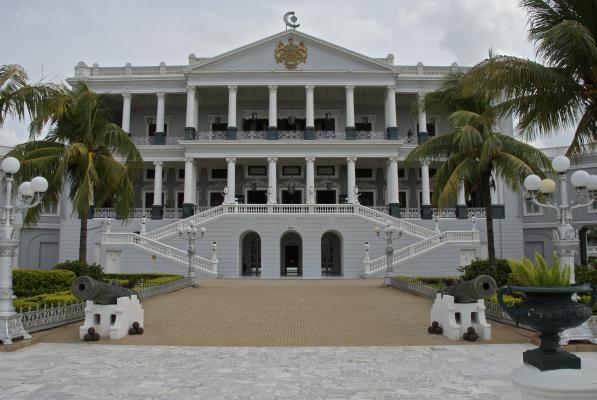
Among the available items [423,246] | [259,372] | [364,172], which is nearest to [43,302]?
[259,372]

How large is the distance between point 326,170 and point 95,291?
30.6 meters

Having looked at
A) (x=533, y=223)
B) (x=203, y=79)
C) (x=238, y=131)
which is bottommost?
(x=533, y=223)

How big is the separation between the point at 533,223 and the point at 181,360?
3420 centimetres

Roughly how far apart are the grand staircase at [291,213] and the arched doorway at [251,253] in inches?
125

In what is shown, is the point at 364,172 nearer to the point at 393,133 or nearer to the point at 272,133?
the point at 393,133

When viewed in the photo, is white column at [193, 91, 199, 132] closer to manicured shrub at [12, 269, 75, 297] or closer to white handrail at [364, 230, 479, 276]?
white handrail at [364, 230, 479, 276]

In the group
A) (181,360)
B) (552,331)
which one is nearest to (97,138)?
(181,360)

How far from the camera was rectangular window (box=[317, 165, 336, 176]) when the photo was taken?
130ft

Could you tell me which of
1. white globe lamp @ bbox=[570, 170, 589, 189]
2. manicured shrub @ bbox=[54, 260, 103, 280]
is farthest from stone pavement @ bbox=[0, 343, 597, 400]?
manicured shrub @ bbox=[54, 260, 103, 280]

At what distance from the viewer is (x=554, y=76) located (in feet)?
39.8

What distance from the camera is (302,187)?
39.2 metres

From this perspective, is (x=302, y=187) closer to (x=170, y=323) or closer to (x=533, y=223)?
(x=533, y=223)

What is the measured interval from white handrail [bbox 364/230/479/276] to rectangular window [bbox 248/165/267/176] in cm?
1343

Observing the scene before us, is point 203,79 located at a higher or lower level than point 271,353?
higher
